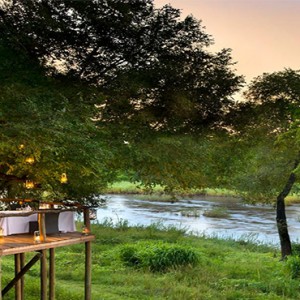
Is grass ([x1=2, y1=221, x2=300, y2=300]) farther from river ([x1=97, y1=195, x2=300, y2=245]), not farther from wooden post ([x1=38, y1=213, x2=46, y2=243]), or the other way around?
river ([x1=97, y1=195, x2=300, y2=245])

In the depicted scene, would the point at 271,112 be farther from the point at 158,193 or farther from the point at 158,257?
the point at 158,193

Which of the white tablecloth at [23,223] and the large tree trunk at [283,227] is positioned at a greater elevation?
the white tablecloth at [23,223]

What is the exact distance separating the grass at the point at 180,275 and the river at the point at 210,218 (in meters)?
4.24

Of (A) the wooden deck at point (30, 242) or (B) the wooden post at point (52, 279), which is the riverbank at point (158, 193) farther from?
(A) the wooden deck at point (30, 242)

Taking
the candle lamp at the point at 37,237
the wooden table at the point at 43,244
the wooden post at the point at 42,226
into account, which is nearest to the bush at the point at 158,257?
the wooden table at the point at 43,244

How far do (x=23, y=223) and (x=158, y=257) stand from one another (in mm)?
9036

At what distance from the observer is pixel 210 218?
3247 centimetres

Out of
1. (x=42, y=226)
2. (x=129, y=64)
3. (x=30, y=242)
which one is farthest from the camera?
(x=129, y=64)

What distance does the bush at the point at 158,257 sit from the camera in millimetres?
16477

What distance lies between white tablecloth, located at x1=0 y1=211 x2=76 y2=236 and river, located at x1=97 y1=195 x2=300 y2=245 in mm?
14190

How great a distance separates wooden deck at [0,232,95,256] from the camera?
24.3 feet

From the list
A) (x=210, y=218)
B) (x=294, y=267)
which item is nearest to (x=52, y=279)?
(x=294, y=267)

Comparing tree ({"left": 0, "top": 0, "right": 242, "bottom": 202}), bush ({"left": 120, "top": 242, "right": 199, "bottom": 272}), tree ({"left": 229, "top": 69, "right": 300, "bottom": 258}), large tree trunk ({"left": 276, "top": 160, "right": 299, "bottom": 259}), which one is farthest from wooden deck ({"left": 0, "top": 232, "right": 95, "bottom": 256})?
large tree trunk ({"left": 276, "top": 160, "right": 299, "bottom": 259})

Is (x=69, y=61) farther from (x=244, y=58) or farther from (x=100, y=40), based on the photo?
(x=244, y=58)
